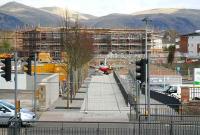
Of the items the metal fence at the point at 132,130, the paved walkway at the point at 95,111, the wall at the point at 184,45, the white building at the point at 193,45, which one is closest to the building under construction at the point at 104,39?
the wall at the point at 184,45

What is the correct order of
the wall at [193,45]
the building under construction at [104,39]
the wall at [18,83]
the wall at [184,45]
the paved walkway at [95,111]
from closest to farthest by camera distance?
the paved walkway at [95,111]
the wall at [18,83]
the wall at [193,45]
the wall at [184,45]
the building under construction at [104,39]

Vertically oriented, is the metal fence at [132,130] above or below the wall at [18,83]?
above

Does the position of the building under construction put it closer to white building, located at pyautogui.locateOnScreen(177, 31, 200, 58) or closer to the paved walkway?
white building, located at pyautogui.locateOnScreen(177, 31, 200, 58)

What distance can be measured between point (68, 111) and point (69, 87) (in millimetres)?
8042

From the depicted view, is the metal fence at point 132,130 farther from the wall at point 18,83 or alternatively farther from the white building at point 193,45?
the white building at point 193,45

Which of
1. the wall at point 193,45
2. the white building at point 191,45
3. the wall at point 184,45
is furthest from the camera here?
the wall at point 184,45

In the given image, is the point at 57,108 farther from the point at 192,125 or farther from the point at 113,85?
the point at 113,85

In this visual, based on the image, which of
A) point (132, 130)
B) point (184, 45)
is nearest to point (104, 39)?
point (184, 45)

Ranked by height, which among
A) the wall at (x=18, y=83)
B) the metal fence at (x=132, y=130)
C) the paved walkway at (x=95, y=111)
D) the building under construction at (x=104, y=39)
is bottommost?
A: the paved walkway at (x=95, y=111)


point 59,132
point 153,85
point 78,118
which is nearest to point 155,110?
point 78,118

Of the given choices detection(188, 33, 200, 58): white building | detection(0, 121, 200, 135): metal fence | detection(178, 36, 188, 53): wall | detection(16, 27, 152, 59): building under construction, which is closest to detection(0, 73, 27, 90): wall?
detection(0, 121, 200, 135): metal fence

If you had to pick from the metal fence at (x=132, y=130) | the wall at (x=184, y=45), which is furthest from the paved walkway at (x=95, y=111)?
the wall at (x=184, y=45)

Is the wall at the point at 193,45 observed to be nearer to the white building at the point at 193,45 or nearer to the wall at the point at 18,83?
the white building at the point at 193,45

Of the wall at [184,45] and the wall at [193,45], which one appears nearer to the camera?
the wall at [193,45]
